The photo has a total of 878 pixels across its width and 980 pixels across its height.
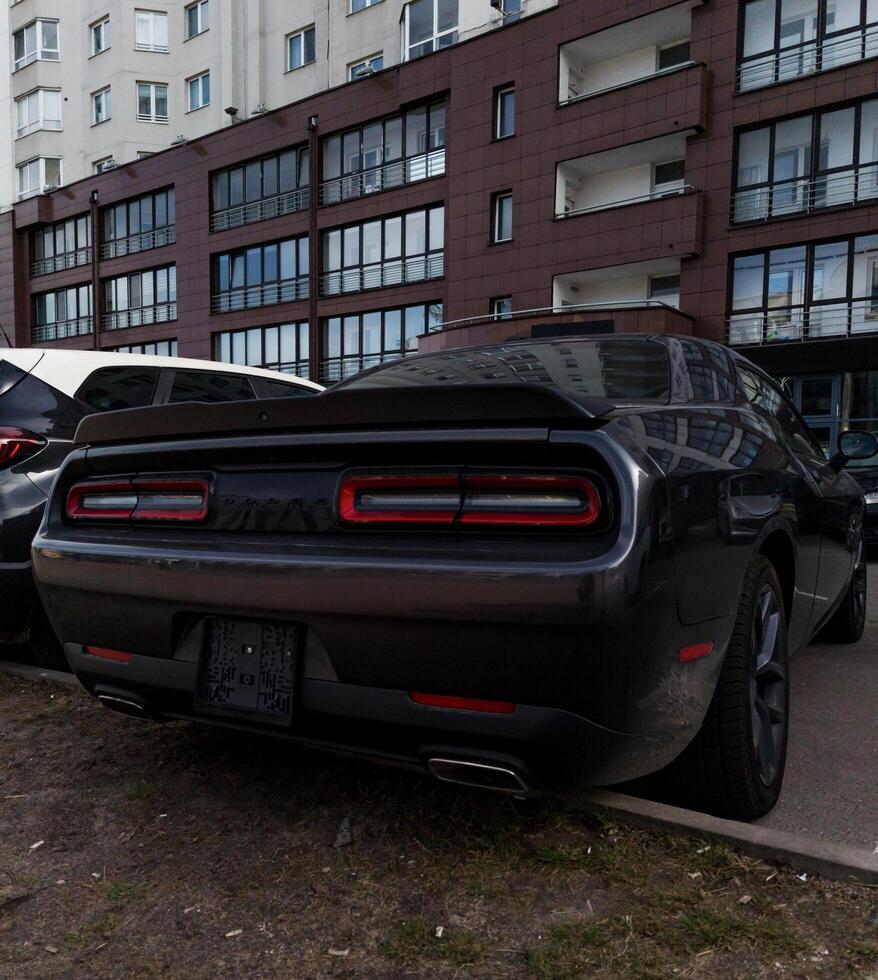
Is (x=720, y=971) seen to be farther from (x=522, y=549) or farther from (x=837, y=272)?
(x=837, y=272)

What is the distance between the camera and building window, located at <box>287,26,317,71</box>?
29.4 meters

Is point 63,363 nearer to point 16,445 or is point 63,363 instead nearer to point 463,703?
point 16,445

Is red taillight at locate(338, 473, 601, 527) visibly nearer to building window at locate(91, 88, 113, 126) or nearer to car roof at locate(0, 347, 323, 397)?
car roof at locate(0, 347, 323, 397)

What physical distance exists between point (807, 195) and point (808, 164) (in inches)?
29.1

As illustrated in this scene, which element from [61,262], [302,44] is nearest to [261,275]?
[302,44]

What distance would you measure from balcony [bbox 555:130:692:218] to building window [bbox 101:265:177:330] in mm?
17431

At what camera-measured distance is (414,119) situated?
25516 mm

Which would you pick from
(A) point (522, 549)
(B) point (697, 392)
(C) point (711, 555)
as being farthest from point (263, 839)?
(B) point (697, 392)

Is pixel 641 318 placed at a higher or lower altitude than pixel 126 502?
higher

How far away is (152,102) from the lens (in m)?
35.2

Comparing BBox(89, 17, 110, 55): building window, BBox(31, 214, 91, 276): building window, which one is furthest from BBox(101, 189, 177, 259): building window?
BBox(89, 17, 110, 55): building window

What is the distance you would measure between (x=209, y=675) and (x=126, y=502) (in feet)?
1.94

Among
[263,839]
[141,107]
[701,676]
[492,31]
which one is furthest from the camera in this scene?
[141,107]

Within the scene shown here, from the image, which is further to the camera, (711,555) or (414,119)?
(414,119)
